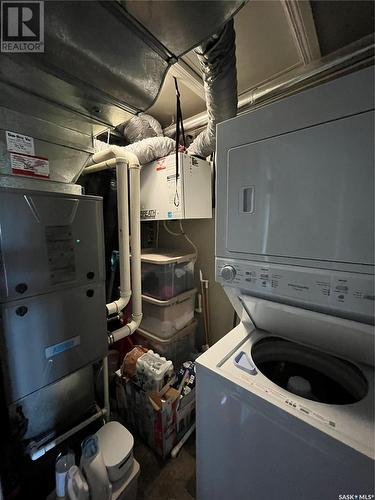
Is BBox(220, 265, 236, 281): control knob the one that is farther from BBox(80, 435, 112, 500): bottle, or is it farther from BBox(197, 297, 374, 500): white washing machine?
BBox(80, 435, 112, 500): bottle

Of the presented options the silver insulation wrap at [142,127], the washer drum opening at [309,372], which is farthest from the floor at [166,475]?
the silver insulation wrap at [142,127]

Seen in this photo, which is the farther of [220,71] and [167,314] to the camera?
[167,314]

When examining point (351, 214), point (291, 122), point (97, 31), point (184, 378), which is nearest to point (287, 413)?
point (351, 214)

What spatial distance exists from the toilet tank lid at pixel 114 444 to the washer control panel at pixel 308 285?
1.13 meters

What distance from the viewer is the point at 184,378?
1.73 metres

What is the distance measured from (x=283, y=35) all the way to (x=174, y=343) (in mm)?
2340

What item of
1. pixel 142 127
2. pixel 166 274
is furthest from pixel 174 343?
pixel 142 127

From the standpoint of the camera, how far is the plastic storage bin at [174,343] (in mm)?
1859

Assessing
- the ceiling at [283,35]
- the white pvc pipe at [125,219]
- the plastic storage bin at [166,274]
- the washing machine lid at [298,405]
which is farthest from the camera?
the plastic storage bin at [166,274]

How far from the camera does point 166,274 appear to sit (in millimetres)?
1871

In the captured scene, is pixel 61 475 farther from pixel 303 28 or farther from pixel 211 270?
pixel 303 28

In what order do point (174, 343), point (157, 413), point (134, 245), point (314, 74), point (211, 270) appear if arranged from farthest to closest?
point (211, 270), point (174, 343), point (134, 245), point (157, 413), point (314, 74)

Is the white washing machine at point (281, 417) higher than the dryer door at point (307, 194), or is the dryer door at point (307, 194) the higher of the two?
the dryer door at point (307, 194)

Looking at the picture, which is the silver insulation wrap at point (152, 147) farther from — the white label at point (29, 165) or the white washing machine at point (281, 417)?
the white washing machine at point (281, 417)
